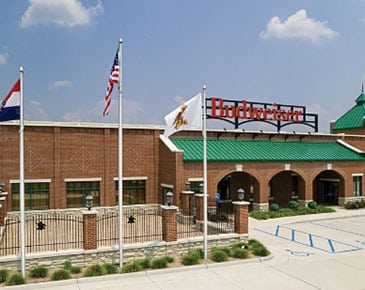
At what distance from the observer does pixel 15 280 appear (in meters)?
13.4

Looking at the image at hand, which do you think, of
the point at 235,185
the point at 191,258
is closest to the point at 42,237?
the point at 191,258

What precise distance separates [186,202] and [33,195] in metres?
10.1

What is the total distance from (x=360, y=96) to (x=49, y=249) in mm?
41584

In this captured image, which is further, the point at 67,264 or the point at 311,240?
the point at 311,240

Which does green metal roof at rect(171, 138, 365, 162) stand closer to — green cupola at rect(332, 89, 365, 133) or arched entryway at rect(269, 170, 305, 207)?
arched entryway at rect(269, 170, 305, 207)

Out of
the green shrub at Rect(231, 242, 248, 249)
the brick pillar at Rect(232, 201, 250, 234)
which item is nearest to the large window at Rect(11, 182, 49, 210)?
the brick pillar at Rect(232, 201, 250, 234)

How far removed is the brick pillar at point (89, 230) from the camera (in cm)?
1571

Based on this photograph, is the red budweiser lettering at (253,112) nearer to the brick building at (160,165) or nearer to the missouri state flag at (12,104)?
the brick building at (160,165)

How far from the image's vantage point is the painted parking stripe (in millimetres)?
19188

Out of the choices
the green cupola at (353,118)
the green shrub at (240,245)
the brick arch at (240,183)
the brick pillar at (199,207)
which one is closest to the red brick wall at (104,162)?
the brick arch at (240,183)

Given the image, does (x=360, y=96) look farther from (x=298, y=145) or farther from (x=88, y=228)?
(x=88, y=228)

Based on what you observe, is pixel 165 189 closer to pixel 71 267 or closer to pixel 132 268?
pixel 132 268

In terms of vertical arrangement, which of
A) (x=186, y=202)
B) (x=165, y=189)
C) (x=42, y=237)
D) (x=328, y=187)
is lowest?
(x=42, y=237)

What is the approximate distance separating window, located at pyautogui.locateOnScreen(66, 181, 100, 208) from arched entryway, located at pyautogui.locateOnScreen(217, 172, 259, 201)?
10550 millimetres
